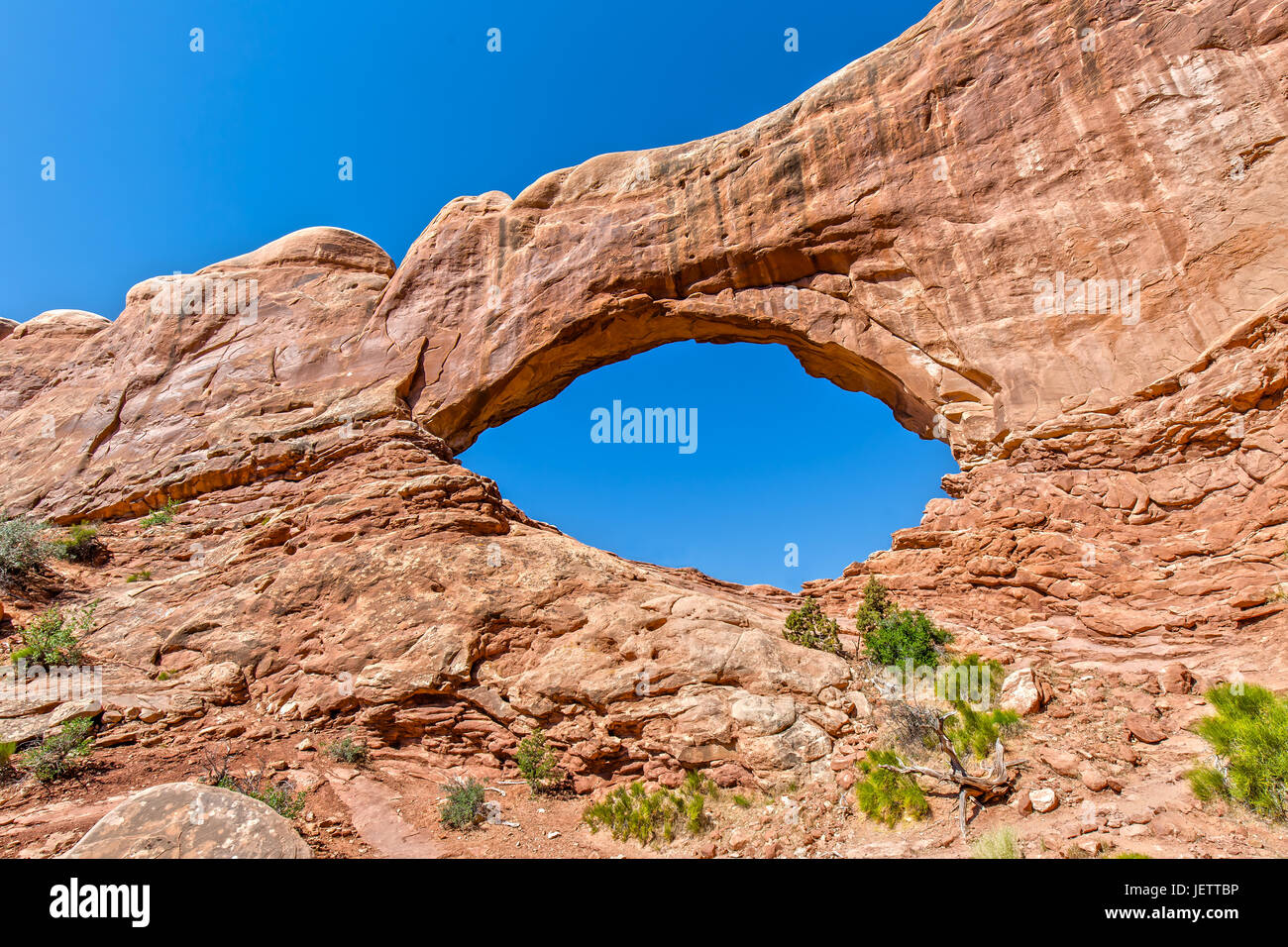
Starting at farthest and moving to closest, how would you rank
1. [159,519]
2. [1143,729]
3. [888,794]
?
[159,519], [1143,729], [888,794]

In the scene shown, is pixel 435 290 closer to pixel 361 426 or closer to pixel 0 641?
pixel 361 426

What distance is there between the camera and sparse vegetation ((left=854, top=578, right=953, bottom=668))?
12.9 metres

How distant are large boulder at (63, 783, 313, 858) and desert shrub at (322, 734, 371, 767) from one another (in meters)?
4.14

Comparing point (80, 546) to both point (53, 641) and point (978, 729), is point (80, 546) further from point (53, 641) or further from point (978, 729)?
point (978, 729)

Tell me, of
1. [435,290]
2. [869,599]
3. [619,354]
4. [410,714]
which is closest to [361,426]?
[435,290]

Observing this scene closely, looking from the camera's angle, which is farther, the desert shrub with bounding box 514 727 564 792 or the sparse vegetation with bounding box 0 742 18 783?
the desert shrub with bounding box 514 727 564 792

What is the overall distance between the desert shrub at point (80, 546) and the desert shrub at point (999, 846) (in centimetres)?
2258

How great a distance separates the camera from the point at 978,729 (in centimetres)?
1043

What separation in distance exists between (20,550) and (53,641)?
528 centimetres

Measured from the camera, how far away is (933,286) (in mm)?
17797

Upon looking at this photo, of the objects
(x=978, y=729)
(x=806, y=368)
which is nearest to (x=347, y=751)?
(x=978, y=729)

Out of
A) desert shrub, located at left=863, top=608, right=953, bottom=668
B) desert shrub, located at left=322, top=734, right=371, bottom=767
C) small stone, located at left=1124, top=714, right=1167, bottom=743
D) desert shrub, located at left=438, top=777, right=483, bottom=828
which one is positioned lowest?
desert shrub, located at left=438, top=777, right=483, bottom=828

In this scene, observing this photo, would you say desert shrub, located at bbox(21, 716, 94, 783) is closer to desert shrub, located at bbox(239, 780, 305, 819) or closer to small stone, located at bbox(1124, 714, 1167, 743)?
desert shrub, located at bbox(239, 780, 305, 819)

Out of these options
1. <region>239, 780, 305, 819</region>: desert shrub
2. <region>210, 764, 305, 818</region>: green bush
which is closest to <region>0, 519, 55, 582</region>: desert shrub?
Result: <region>210, 764, 305, 818</region>: green bush
